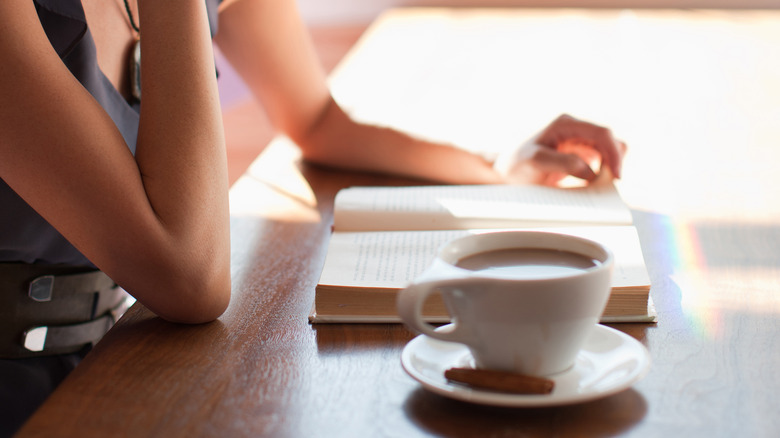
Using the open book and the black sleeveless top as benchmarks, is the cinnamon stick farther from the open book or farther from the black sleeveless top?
the black sleeveless top

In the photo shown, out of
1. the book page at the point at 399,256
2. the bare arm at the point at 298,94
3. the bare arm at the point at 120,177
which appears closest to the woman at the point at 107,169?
the bare arm at the point at 120,177

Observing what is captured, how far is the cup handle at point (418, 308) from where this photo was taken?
46 cm

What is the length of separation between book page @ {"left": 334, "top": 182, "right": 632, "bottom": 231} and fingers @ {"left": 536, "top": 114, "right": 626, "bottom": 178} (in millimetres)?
55

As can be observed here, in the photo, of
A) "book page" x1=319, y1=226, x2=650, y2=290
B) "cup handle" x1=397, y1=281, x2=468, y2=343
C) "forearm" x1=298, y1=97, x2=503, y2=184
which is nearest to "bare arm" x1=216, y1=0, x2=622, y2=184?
"forearm" x1=298, y1=97, x2=503, y2=184

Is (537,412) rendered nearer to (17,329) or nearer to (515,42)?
(17,329)

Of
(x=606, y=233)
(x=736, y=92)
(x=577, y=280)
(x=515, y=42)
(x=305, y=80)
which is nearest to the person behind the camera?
(x=577, y=280)

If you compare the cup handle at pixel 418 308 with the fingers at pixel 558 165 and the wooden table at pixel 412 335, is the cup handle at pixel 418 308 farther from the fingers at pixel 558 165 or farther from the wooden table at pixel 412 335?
the fingers at pixel 558 165

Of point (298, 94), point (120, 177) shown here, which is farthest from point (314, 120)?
point (120, 177)

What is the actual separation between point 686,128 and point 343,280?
82cm

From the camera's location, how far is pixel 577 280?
1.48 ft

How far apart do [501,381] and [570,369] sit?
53 millimetres

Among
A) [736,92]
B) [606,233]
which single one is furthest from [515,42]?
[606,233]

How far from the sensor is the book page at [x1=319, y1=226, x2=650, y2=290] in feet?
2.07

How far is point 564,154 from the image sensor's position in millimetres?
924
